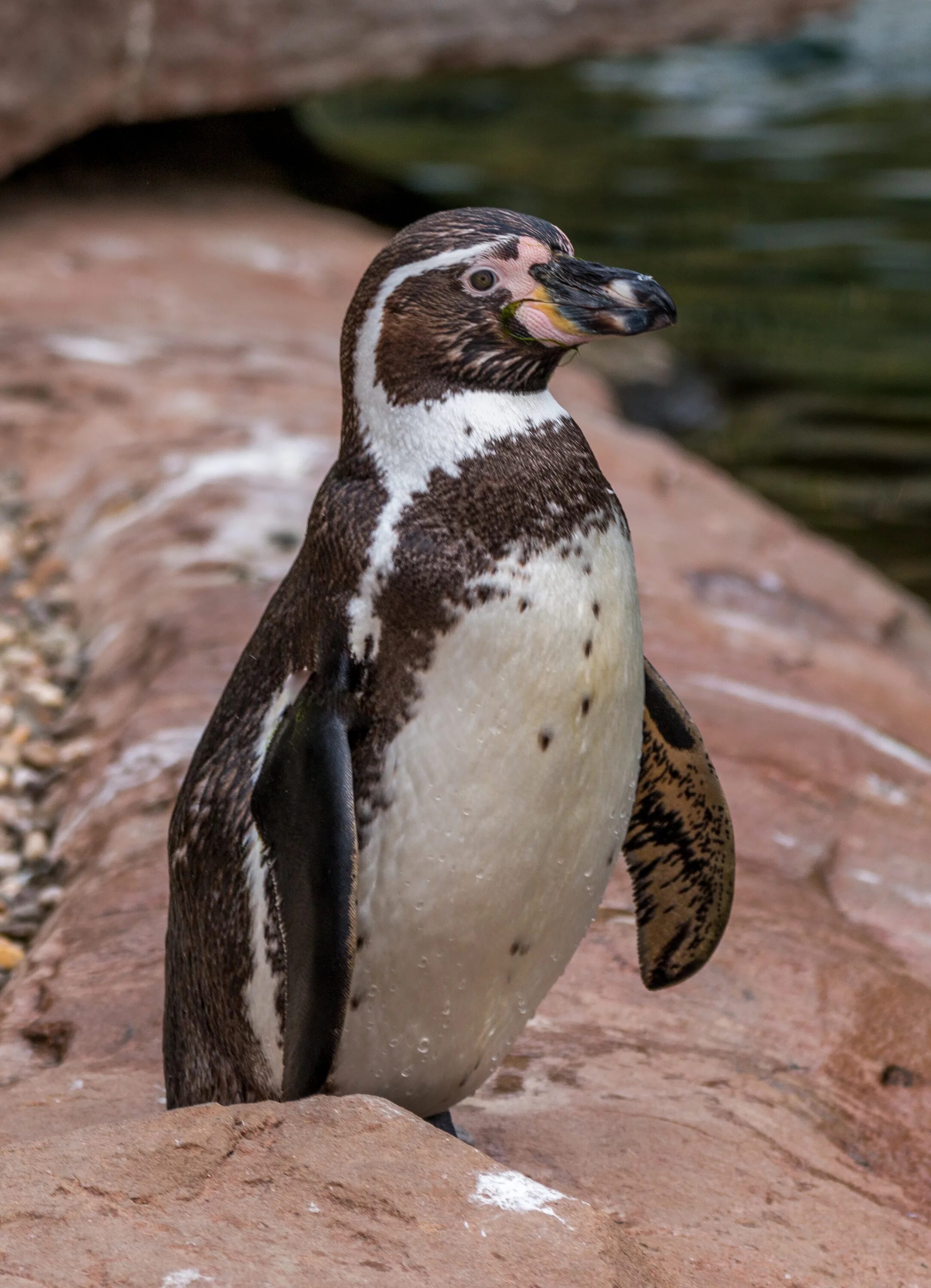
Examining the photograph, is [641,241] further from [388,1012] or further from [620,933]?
[388,1012]

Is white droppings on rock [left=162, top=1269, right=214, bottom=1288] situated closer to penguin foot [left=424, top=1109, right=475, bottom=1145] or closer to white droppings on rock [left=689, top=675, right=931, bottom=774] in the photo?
penguin foot [left=424, top=1109, right=475, bottom=1145]

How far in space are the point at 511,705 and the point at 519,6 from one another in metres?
7.56

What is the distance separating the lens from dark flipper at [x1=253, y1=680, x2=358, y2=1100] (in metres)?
1.99

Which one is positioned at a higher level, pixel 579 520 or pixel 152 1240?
pixel 579 520

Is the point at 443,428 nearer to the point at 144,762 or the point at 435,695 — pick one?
the point at 435,695

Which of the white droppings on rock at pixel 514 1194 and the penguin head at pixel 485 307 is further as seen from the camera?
the penguin head at pixel 485 307

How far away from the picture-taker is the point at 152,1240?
5.54 feet

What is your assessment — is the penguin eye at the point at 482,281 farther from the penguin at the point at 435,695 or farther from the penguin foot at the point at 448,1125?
the penguin foot at the point at 448,1125

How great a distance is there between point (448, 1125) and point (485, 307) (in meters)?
1.11

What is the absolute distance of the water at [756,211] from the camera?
8336mm

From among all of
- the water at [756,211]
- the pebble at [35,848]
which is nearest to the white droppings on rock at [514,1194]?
the pebble at [35,848]

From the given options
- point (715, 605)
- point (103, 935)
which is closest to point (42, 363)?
point (715, 605)

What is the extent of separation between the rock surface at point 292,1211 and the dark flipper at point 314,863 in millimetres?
111

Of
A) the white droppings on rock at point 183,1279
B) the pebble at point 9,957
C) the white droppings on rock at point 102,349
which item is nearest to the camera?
the white droppings on rock at point 183,1279
